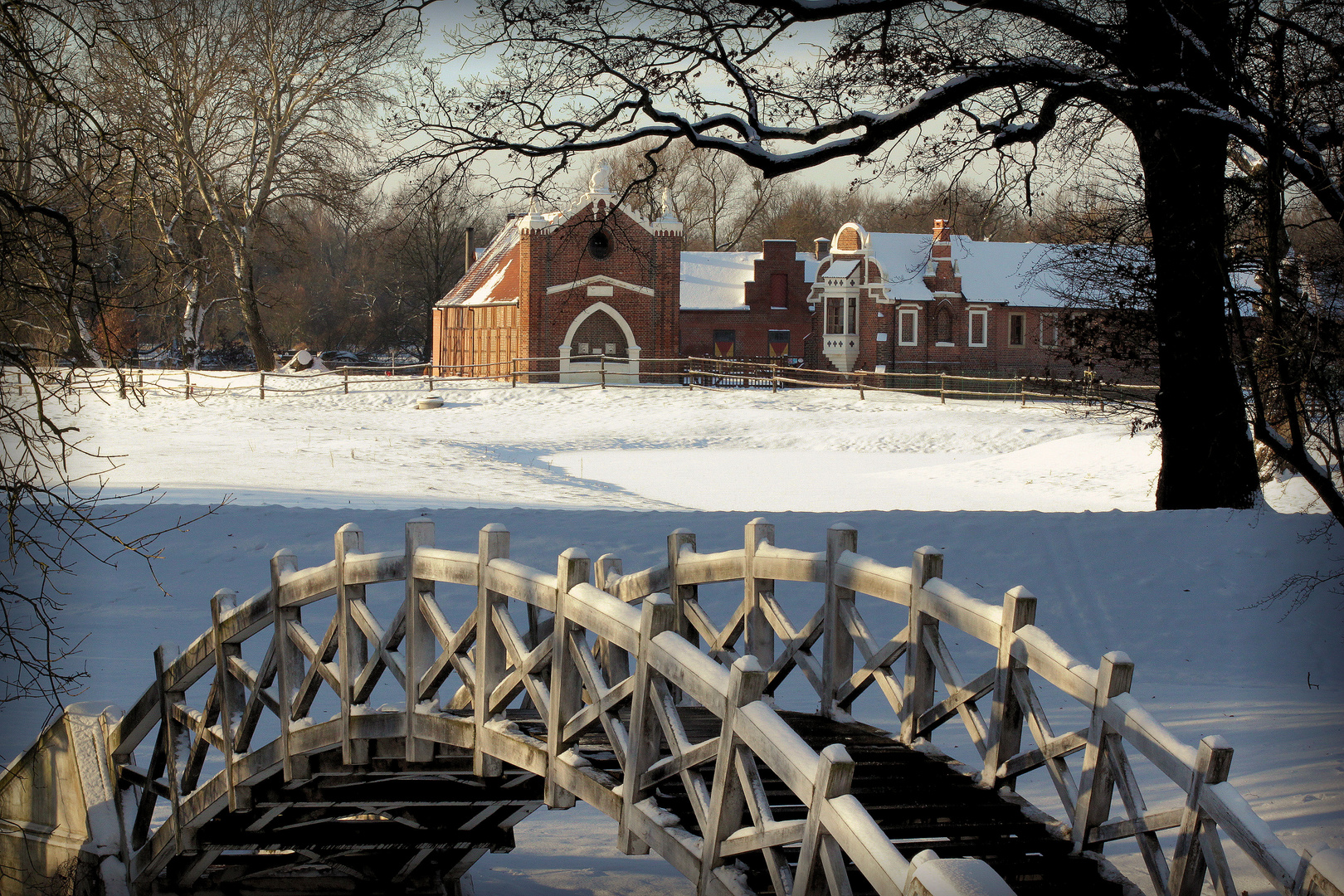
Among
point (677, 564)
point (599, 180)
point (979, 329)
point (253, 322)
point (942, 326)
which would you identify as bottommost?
point (677, 564)

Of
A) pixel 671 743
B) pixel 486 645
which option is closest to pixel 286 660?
pixel 486 645

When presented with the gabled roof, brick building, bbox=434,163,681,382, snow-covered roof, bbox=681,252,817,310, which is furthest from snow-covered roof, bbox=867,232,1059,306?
the gabled roof

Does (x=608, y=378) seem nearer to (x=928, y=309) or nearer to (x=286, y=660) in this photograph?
(x=928, y=309)

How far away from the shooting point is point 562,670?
18.4 ft

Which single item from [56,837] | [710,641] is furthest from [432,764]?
[56,837]

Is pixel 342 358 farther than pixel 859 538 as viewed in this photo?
Yes

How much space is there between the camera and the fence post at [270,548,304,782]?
272 inches

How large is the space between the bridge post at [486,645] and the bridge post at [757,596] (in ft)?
5.03

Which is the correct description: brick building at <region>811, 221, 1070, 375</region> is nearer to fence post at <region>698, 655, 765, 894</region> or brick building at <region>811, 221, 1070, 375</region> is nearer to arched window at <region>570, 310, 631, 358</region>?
arched window at <region>570, 310, 631, 358</region>

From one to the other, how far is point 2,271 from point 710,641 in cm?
473

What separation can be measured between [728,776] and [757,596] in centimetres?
260

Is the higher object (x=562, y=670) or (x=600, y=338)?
(x=600, y=338)

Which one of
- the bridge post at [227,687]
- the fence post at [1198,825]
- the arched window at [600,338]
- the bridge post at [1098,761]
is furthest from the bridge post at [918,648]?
the arched window at [600,338]

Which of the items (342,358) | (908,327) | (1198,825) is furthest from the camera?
(342,358)
